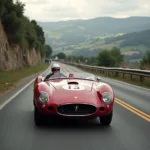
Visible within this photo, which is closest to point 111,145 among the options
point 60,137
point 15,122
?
point 60,137

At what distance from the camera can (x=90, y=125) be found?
893cm

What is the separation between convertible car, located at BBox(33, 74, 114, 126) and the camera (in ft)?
27.3

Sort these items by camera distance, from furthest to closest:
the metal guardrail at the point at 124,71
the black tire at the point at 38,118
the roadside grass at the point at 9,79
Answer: the metal guardrail at the point at 124,71
the roadside grass at the point at 9,79
the black tire at the point at 38,118

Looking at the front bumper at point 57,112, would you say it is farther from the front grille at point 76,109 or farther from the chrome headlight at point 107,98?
the chrome headlight at point 107,98

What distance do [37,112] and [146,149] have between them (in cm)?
295

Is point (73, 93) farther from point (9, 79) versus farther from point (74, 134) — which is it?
point (9, 79)

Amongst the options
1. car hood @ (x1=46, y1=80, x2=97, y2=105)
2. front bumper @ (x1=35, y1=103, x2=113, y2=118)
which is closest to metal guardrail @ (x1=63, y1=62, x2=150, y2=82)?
car hood @ (x1=46, y1=80, x2=97, y2=105)

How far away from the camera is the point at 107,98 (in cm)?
869

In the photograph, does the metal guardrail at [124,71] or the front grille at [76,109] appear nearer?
the front grille at [76,109]

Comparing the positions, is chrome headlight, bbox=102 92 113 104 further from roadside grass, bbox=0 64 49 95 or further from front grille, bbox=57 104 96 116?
roadside grass, bbox=0 64 49 95

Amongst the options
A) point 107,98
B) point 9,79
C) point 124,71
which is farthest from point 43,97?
point 124,71

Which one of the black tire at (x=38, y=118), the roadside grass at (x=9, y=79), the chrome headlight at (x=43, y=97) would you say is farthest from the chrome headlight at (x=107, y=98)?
the roadside grass at (x=9, y=79)

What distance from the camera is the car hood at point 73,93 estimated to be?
8398mm

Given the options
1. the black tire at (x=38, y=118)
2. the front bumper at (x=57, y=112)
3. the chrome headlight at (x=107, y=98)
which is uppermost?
the chrome headlight at (x=107, y=98)
